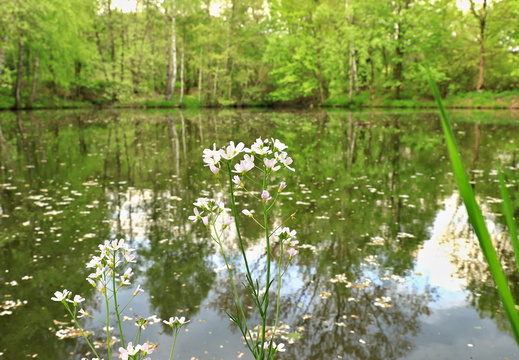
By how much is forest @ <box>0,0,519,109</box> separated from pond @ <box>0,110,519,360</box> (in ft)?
77.3

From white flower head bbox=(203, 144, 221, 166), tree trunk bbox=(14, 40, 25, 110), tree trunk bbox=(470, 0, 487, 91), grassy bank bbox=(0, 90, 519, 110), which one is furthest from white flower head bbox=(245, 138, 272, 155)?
tree trunk bbox=(470, 0, 487, 91)

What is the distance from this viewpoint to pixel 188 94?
4194 cm

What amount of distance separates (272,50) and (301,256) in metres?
32.5

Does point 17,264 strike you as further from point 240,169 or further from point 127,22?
point 127,22

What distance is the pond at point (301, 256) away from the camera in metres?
3.14

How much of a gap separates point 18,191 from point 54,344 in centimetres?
531

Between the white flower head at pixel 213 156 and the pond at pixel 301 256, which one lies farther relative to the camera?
the pond at pixel 301 256

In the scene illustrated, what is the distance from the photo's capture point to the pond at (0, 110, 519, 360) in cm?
314

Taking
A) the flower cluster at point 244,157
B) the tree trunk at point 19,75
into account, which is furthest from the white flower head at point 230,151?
the tree trunk at point 19,75

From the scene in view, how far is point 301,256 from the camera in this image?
15.4 feet

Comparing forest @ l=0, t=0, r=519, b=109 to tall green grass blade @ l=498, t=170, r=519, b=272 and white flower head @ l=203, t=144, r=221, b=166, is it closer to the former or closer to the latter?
white flower head @ l=203, t=144, r=221, b=166

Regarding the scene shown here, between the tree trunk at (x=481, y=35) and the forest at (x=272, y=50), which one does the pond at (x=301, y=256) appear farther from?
the tree trunk at (x=481, y=35)

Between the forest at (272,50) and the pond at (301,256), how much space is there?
77.3ft

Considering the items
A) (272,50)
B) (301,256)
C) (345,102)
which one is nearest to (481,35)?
(345,102)
